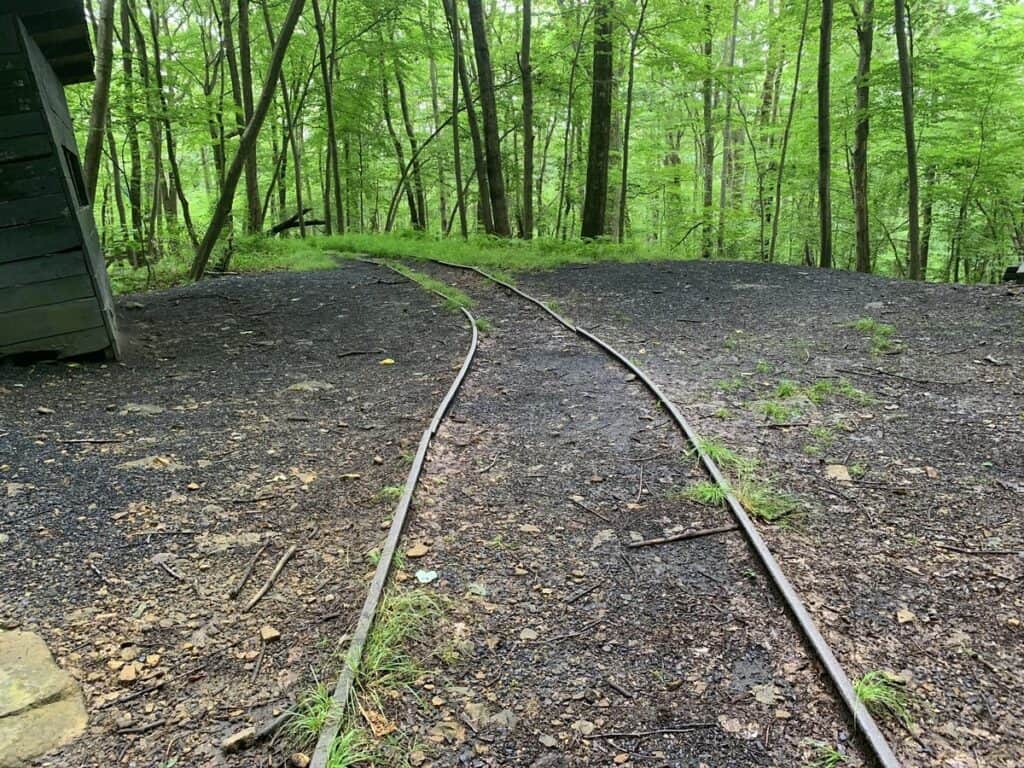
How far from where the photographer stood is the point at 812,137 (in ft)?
52.8

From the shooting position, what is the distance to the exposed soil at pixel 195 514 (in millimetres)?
2363

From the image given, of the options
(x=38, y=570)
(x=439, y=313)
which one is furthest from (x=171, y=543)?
(x=439, y=313)

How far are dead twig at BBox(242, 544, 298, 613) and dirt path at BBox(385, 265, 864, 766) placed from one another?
0.61 m

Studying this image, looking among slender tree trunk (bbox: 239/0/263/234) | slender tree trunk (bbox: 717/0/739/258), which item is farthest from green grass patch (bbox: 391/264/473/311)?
slender tree trunk (bbox: 717/0/739/258)

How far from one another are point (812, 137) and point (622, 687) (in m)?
17.2

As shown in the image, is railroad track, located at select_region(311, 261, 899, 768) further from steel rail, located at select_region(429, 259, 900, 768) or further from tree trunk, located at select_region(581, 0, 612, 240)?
tree trunk, located at select_region(581, 0, 612, 240)

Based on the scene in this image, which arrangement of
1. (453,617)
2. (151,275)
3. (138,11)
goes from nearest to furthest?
(453,617) < (151,275) < (138,11)

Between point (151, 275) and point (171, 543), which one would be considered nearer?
point (171, 543)

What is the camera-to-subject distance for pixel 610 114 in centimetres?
1364

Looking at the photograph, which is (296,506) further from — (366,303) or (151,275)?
(151,275)

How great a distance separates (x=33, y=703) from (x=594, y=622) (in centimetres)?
206

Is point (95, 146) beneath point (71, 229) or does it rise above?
above

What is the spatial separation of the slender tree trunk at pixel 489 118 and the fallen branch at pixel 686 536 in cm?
1291

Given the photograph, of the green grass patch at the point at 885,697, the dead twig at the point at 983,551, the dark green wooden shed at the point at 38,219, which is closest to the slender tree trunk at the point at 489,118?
the dark green wooden shed at the point at 38,219
